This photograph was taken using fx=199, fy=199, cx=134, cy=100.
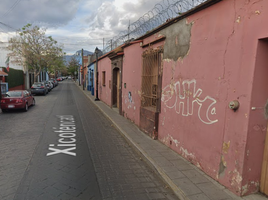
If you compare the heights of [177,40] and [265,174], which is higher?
[177,40]

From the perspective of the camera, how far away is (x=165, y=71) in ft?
19.5

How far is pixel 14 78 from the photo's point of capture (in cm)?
2447

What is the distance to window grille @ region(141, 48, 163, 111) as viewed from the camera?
22.6 ft

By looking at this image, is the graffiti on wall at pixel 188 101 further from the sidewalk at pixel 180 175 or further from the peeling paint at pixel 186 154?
the sidewalk at pixel 180 175

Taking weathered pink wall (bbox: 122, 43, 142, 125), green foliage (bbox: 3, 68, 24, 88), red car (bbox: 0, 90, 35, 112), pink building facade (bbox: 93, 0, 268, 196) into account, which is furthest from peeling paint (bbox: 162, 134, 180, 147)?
green foliage (bbox: 3, 68, 24, 88)

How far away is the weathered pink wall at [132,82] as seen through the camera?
8336mm

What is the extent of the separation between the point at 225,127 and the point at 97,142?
4.23 meters

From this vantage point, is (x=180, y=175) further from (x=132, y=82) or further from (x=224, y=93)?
(x=132, y=82)

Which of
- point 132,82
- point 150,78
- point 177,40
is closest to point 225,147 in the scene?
point 177,40

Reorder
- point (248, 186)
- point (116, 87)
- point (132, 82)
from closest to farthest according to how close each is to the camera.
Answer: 1. point (248, 186)
2. point (132, 82)
3. point (116, 87)

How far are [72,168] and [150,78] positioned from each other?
409 centimetres

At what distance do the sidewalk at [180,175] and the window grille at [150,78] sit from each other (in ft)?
5.01

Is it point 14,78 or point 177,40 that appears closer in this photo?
point 177,40

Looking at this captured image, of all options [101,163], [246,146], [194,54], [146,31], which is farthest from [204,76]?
[146,31]
